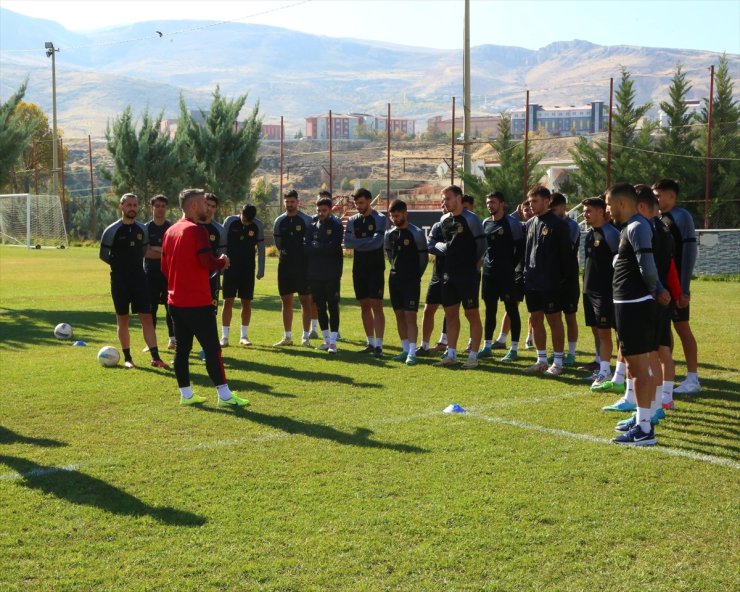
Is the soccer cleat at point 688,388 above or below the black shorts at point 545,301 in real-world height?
below

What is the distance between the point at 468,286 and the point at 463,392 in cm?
200

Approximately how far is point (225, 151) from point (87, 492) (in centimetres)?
3554

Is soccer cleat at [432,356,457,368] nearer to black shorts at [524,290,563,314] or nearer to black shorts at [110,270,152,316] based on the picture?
black shorts at [524,290,563,314]

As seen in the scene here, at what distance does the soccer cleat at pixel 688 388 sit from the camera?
999 centimetres

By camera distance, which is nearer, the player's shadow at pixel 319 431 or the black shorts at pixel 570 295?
the player's shadow at pixel 319 431

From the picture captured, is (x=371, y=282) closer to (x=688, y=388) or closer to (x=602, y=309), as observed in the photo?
(x=602, y=309)

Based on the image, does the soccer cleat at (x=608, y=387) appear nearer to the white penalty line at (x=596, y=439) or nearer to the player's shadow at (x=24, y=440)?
the white penalty line at (x=596, y=439)

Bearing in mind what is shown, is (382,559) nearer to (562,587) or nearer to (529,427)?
(562,587)

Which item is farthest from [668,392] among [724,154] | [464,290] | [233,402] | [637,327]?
[724,154]

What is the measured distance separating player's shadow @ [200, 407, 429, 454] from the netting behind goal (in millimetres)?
36932

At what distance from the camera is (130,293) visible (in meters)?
11.8

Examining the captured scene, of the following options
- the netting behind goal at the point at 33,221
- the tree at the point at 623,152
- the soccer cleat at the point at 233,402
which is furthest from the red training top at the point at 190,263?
the netting behind goal at the point at 33,221

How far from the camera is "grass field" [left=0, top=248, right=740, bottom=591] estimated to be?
16.6 ft

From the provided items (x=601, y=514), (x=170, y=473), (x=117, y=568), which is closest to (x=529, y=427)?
(x=601, y=514)
